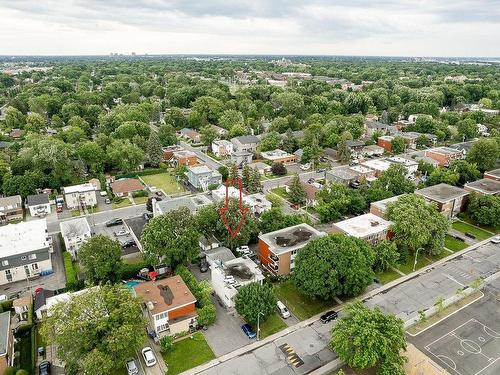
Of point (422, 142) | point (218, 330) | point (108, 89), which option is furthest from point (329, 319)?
point (108, 89)

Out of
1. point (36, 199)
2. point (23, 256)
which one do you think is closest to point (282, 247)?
point (23, 256)

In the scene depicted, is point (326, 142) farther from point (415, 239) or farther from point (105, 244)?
point (105, 244)

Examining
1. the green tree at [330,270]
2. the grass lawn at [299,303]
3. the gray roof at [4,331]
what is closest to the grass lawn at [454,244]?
the green tree at [330,270]

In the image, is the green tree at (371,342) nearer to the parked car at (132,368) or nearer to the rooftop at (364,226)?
the rooftop at (364,226)

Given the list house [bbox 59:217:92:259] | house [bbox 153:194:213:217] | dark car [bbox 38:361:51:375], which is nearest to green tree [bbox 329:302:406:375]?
dark car [bbox 38:361:51:375]

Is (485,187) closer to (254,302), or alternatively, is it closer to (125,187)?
(254,302)

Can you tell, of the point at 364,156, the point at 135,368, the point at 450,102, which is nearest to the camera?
the point at 135,368
